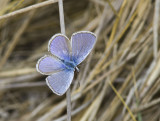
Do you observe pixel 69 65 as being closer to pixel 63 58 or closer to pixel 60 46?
pixel 63 58

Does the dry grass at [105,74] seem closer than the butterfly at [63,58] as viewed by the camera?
No

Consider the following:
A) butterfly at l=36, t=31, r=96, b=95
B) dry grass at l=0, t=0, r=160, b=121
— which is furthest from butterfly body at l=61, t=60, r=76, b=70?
dry grass at l=0, t=0, r=160, b=121

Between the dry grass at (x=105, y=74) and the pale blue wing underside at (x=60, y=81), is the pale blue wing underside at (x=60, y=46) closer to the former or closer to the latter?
the pale blue wing underside at (x=60, y=81)

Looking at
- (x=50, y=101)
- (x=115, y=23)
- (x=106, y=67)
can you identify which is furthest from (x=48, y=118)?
(x=115, y=23)

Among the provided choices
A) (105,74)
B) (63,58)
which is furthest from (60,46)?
(105,74)

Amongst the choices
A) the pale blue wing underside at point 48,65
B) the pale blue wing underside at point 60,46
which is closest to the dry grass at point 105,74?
the pale blue wing underside at point 60,46
